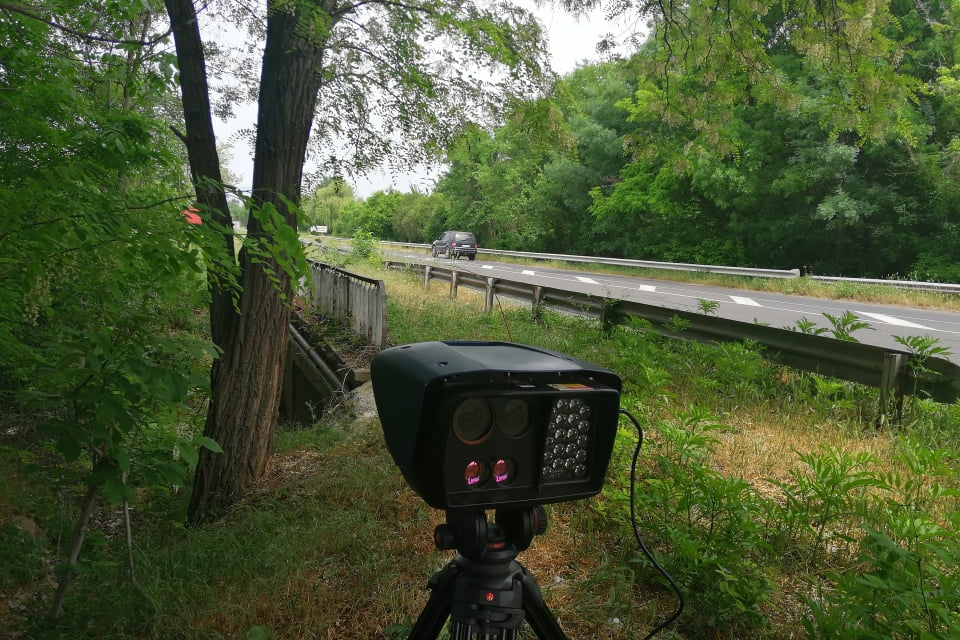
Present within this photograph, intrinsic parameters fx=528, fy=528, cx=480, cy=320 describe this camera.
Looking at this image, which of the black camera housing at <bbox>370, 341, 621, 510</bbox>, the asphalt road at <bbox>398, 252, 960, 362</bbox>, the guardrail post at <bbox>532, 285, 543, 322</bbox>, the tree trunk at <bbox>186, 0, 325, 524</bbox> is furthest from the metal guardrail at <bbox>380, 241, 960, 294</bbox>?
Answer: the black camera housing at <bbox>370, 341, 621, 510</bbox>

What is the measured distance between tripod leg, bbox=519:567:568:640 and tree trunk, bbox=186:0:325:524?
2921mm

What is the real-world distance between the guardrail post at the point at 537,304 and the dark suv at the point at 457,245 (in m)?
17.2

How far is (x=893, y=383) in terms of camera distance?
3.79 meters

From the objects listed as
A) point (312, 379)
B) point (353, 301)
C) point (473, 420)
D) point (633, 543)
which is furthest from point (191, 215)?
point (353, 301)

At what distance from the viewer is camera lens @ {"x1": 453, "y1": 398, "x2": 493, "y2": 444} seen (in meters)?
1.02

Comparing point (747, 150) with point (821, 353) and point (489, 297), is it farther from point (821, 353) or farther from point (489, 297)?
point (821, 353)

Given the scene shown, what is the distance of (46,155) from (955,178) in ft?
69.8

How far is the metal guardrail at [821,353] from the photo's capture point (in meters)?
3.67

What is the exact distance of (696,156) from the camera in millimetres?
4754

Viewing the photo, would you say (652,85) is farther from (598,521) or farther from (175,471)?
(175,471)

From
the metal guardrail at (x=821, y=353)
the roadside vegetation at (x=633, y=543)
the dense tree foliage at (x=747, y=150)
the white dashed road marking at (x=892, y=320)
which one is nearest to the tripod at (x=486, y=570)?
the roadside vegetation at (x=633, y=543)

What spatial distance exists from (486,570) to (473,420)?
33cm

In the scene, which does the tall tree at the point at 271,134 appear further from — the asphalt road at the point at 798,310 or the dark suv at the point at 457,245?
the dark suv at the point at 457,245

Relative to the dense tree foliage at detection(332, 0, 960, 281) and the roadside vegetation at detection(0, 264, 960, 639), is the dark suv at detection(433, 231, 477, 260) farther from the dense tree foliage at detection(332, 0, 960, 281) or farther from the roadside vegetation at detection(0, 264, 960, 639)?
the roadside vegetation at detection(0, 264, 960, 639)
